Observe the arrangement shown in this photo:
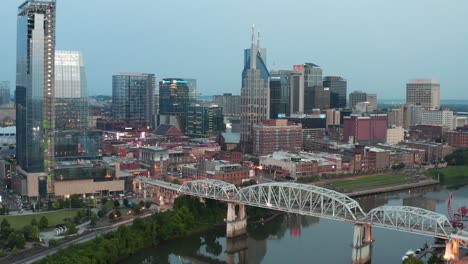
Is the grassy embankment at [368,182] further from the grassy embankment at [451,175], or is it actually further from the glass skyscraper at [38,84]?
the glass skyscraper at [38,84]

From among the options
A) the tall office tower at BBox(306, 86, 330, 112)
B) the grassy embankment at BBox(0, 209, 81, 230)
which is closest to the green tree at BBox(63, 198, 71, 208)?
the grassy embankment at BBox(0, 209, 81, 230)

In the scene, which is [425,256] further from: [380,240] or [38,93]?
[38,93]

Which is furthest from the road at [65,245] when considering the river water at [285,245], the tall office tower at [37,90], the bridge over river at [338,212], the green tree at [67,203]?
the tall office tower at [37,90]

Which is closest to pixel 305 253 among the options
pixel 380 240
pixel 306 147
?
pixel 380 240

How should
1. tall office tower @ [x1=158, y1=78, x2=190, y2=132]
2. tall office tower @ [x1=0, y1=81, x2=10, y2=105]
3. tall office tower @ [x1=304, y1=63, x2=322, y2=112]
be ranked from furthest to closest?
tall office tower @ [x1=0, y1=81, x2=10, y2=105]
tall office tower @ [x1=304, y1=63, x2=322, y2=112]
tall office tower @ [x1=158, y1=78, x2=190, y2=132]

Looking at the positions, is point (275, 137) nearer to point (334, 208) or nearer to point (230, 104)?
point (334, 208)

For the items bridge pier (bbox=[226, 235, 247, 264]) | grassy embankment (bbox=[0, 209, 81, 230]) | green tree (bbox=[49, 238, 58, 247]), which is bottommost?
bridge pier (bbox=[226, 235, 247, 264])

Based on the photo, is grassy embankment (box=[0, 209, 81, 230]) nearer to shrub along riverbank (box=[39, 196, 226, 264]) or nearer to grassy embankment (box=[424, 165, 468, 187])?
shrub along riverbank (box=[39, 196, 226, 264])
